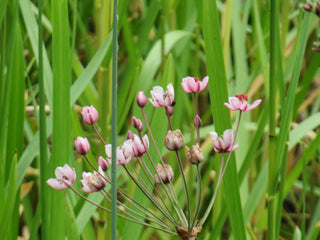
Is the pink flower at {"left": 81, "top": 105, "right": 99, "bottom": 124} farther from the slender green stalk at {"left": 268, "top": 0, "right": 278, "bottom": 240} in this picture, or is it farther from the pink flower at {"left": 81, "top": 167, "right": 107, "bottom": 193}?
the slender green stalk at {"left": 268, "top": 0, "right": 278, "bottom": 240}

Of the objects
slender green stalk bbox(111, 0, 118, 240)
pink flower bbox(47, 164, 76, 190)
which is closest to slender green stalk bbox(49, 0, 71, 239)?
pink flower bbox(47, 164, 76, 190)

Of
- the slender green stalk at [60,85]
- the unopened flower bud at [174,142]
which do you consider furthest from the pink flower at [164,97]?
the slender green stalk at [60,85]

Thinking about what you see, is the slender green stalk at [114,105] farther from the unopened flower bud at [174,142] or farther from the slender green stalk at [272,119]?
the slender green stalk at [272,119]

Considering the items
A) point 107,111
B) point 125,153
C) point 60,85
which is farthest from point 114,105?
point 107,111

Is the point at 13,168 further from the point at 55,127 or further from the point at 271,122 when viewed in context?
the point at 271,122

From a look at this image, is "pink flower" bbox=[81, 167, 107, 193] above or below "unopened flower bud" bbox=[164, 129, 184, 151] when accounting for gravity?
below

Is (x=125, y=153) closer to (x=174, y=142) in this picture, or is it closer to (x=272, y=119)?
(x=174, y=142)

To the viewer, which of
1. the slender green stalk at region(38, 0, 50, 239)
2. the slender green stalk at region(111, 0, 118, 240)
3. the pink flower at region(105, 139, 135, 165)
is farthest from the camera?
the slender green stalk at region(38, 0, 50, 239)

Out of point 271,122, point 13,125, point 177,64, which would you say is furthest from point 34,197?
point 271,122
